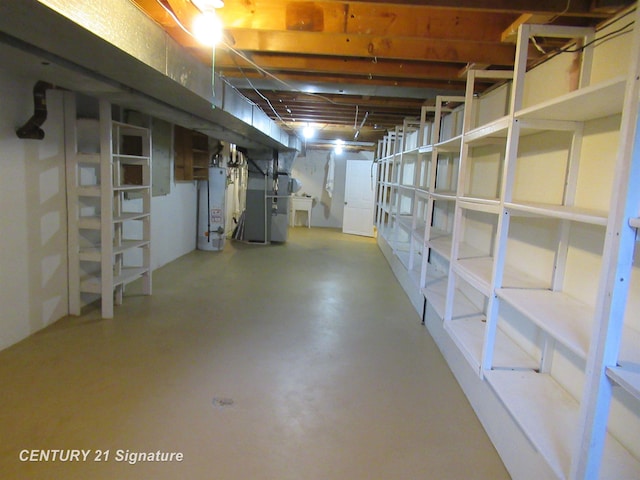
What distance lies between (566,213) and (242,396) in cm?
190

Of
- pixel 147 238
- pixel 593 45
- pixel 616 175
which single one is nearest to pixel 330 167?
pixel 147 238

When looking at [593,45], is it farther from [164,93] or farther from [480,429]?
[164,93]

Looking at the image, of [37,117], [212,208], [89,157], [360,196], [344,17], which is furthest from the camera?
[360,196]

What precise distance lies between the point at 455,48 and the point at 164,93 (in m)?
1.93

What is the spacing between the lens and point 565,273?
2.06 metres

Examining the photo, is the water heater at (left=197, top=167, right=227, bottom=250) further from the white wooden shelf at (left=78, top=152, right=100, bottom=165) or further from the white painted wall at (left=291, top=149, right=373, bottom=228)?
the white painted wall at (left=291, top=149, right=373, bottom=228)

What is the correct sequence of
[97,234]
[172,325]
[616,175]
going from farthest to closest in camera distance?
[97,234] → [172,325] → [616,175]

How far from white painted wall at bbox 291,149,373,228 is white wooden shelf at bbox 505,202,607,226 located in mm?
8799

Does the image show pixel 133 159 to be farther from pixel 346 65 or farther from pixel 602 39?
pixel 602 39

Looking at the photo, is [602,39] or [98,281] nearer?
[602,39]

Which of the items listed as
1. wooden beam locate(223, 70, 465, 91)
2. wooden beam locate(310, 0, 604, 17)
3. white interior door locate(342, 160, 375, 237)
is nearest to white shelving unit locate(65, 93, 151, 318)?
wooden beam locate(223, 70, 465, 91)

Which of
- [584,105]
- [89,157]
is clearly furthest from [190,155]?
[584,105]

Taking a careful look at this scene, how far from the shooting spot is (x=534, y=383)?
6.75 ft

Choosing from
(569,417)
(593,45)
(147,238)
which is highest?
(593,45)
